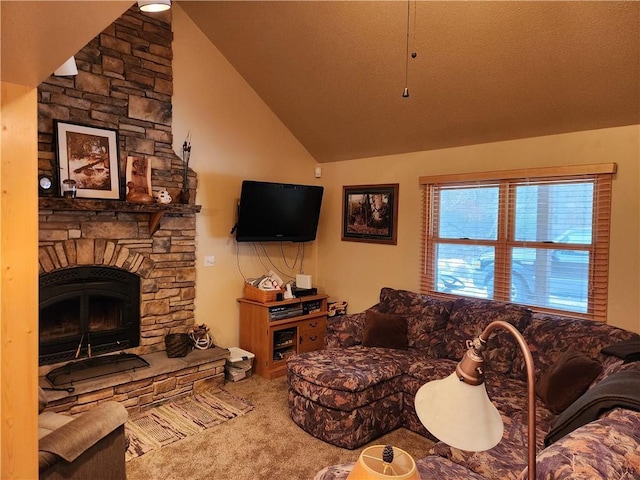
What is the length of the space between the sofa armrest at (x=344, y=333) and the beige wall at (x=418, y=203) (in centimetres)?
82

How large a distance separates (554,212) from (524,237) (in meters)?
0.31

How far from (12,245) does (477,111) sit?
3.39 meters

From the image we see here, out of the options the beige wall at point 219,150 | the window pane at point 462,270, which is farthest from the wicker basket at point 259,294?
the window pane at point 462,270

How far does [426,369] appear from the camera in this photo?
128 inches

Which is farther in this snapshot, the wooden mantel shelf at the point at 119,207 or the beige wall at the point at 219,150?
the beige wall at the point at 219,150

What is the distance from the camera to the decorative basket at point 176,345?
377cm

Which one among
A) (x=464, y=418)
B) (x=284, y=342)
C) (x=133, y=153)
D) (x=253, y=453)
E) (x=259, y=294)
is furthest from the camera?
(x=284, y=342)

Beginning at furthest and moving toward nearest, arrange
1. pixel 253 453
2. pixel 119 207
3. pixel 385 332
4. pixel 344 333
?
pixel 344 333 → pixel 385 332 → pixel 119 207 → pixel 253 453

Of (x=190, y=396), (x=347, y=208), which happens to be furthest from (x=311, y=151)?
(x=190, y=396)

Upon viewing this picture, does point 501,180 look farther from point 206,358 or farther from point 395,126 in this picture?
point 206,358

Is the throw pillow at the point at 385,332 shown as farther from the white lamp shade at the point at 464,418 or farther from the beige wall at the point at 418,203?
the white lamp shade at the point at 464,418

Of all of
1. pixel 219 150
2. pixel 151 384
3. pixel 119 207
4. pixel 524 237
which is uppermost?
pixel 219 150

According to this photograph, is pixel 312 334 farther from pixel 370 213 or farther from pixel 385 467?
pixel 385 467

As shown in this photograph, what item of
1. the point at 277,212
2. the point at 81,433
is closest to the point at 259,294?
the point at 277,212
